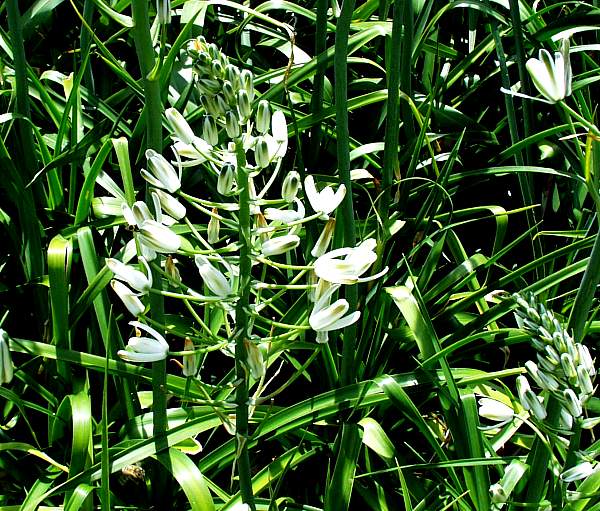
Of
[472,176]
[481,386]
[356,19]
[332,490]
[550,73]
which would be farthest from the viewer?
[356,19]

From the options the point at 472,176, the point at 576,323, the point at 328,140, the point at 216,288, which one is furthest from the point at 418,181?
the point at 216,288

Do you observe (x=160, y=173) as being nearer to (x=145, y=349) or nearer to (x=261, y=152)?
(x=261, y=152)

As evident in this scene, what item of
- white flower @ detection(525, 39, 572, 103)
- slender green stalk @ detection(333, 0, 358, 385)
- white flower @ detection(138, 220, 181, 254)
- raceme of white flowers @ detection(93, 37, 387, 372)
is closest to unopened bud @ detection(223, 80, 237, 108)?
raceme of white flowers @ detection(93, 37, 387, 372)

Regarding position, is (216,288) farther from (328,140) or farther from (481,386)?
(328,140)

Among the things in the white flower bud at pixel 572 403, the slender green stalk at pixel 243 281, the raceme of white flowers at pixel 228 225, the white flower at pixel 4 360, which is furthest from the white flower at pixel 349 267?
the white flower at pixel 4 360

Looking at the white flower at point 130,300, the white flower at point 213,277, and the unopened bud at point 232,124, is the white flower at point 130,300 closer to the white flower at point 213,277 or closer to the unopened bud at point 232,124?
the white flower at point 213,277

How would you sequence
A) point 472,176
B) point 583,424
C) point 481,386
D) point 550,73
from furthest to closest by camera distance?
1. point 472,176
2. point 481,386
3. point 550,73
4. point 583,424

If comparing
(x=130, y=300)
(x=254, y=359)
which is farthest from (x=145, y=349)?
(x=254, y=359)
